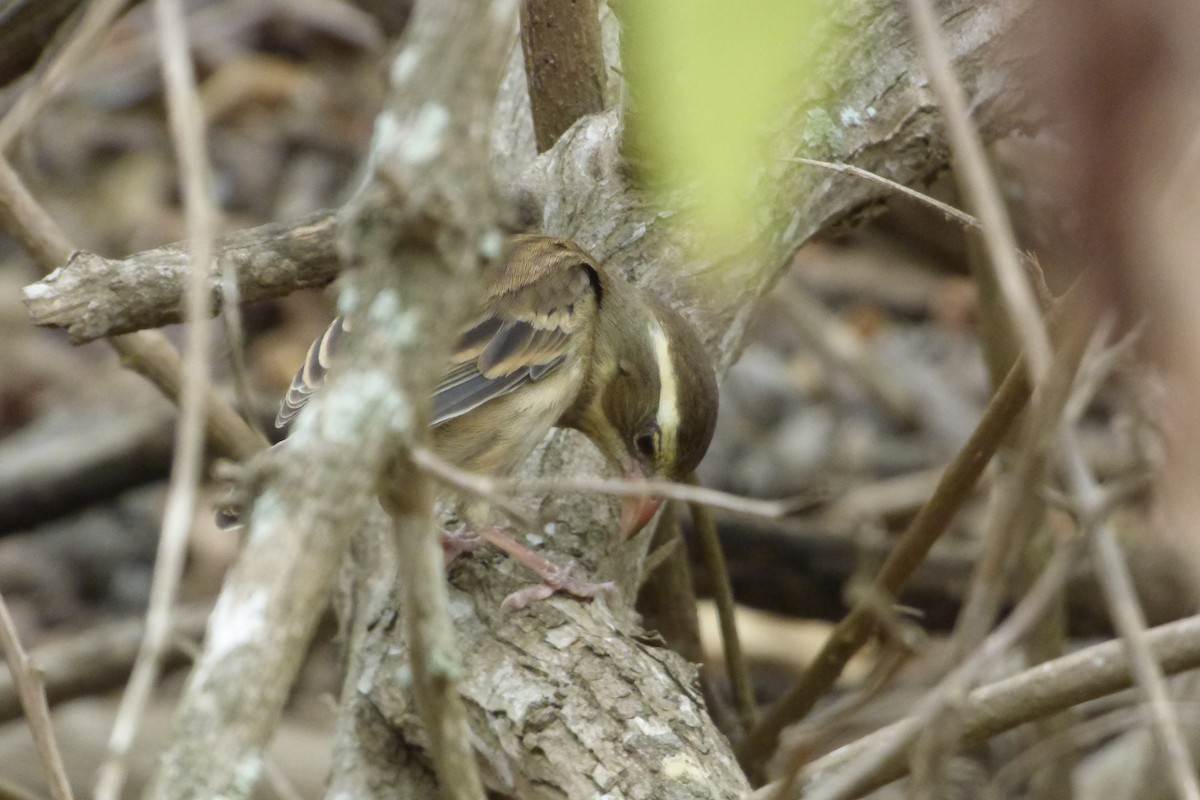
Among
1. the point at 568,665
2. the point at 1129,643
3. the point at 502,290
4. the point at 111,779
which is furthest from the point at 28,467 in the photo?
the point at 1129,643

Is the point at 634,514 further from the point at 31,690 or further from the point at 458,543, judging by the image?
the point at 31,690

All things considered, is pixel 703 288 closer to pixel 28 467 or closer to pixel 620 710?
pixel 620 710

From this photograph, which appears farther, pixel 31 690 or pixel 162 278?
pixel 162 278

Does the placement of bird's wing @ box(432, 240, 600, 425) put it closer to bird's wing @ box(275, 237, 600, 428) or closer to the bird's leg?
bird's wing @ box(275, 237, 600, 428)

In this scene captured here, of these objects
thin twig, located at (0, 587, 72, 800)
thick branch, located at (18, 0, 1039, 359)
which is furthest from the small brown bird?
thin twig, located at (0, 587, 72, 800)

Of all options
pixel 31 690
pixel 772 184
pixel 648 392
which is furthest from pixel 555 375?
pixel 31 690

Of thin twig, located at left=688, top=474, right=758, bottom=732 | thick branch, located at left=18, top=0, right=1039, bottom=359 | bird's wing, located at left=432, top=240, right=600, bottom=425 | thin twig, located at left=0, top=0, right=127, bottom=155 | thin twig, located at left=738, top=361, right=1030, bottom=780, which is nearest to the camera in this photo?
thin twig, located at left=0, top=0, right=127, bottom=155

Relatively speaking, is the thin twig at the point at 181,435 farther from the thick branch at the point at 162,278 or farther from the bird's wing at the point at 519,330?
the bird's wing at the point at 519,330
